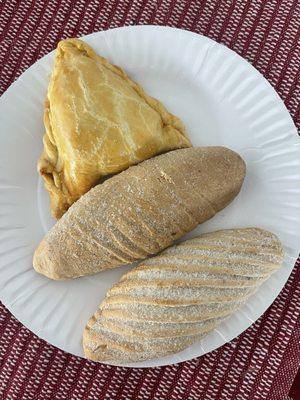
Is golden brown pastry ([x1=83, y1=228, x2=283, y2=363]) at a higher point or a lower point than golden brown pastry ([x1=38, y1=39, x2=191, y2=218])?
lower

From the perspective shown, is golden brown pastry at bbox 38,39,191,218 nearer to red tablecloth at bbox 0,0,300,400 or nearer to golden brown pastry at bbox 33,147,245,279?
golden brown pastry at bbox 33,147,245,279

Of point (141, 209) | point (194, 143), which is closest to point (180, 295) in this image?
point (141, 209)

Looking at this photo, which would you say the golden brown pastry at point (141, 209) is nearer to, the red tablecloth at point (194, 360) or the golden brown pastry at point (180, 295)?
the golden brown pastry at point (180, 295)

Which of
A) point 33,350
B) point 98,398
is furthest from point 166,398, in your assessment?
point 33,350

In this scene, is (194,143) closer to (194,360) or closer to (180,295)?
(180,295)

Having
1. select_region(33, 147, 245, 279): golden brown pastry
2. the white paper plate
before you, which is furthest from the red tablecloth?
select_region(33, 147, 245, 279): golden brown pastry

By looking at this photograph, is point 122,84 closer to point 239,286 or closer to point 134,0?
point 134,0

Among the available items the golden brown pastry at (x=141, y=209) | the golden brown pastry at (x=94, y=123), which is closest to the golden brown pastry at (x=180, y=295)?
the golden brown pastry at (x=141, y=209)
